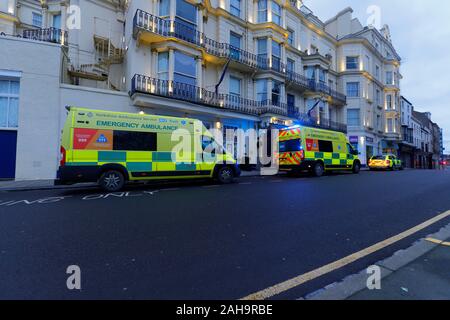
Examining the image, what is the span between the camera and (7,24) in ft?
58.5

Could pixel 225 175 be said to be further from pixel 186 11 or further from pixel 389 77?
pixel 389 77

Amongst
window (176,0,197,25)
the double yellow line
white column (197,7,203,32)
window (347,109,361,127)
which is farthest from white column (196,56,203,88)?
window (347,109,361,127)

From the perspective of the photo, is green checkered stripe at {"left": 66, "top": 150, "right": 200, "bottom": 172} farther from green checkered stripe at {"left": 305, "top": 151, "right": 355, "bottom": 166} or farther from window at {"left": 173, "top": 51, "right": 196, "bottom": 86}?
window at {"left": 173, "top": 51, "right": 196, "bottom": 86}

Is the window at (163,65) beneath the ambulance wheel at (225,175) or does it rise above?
above

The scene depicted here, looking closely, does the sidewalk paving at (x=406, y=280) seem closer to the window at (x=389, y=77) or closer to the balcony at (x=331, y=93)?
the balcony at (x=331, y=93)

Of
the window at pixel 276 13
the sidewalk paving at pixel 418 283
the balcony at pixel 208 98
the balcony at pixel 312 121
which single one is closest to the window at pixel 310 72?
the balcony at pixel 312 121

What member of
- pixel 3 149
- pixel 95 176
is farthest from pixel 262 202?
pixel 3 149

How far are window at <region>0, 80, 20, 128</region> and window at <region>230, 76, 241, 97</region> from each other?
13.2 m

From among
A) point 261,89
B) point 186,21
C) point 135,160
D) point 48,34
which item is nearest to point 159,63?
point 186,21

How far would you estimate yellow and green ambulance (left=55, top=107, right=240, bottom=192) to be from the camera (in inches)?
316

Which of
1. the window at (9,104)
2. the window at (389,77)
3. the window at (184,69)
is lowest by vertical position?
the window at (9,104)

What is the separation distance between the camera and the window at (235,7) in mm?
19383

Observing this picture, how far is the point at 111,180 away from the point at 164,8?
12244 mm

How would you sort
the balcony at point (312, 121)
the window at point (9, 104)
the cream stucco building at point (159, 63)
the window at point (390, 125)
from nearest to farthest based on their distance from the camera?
the window at point (9, 104)
the cream stucco building at point (159, 63)
the balcony at point (312, 121)
the window at point (390, 125)
